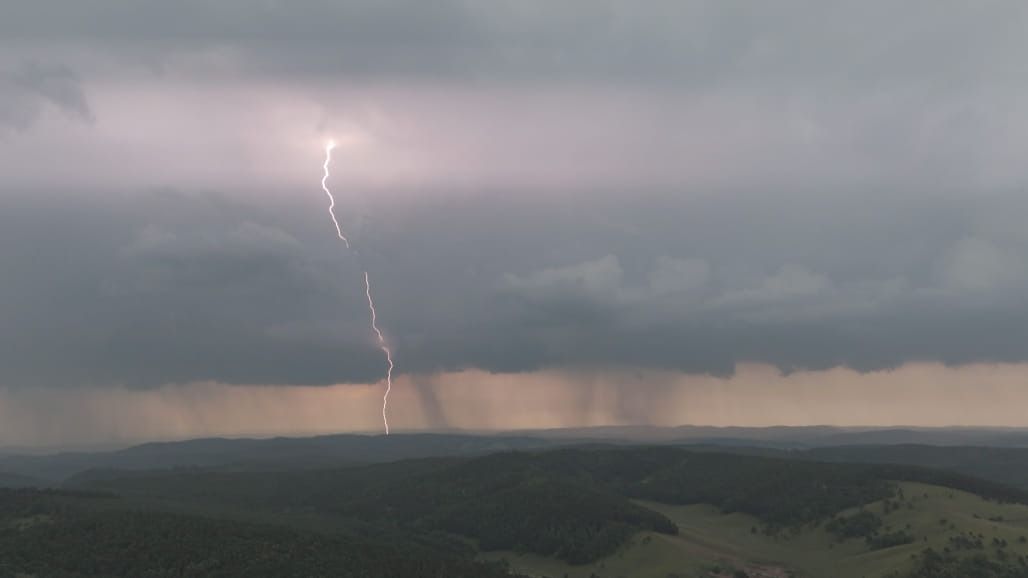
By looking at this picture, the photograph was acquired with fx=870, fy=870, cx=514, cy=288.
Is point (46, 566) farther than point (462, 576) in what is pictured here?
No

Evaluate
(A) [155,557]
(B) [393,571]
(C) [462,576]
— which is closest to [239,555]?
(A) [155,557]

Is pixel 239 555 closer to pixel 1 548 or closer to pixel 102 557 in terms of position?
pixel 102 557

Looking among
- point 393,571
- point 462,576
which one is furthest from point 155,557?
point 462,576

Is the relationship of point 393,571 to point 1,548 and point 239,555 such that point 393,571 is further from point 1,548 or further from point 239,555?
point 1,548

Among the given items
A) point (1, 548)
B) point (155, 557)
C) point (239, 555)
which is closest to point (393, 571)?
point (239, 555)

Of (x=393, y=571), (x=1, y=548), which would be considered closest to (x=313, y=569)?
(x=393, y=571)

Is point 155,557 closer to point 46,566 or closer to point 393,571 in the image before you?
point 46,566

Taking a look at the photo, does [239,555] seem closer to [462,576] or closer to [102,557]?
[102,557]

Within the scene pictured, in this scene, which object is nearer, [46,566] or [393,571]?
[46,566]
